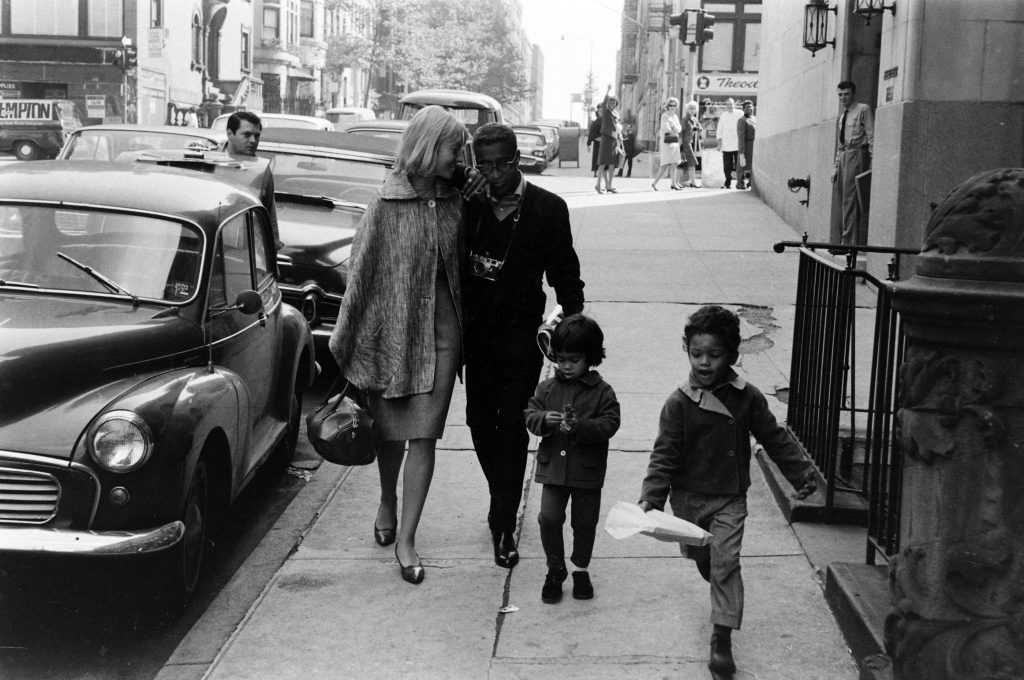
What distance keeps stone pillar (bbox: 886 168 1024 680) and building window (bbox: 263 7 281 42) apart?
3063 inches

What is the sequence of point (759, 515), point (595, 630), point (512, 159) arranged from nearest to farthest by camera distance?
point (595, 630) < point (512, 159) < point (759, 515)

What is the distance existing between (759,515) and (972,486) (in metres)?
2.62

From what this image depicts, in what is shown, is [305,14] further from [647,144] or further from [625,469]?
[625,469]

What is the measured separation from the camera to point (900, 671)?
11.5 feet

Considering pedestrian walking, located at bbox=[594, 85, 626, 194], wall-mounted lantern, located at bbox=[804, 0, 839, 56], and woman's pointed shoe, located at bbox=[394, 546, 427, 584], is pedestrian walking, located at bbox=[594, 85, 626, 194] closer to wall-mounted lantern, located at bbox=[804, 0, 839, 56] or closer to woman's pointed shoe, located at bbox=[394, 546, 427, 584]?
wall-mounted lantern, located at bbox=[804, 0, 839, 56]

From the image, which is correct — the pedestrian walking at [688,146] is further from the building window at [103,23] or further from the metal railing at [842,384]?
the building window at [103,23]

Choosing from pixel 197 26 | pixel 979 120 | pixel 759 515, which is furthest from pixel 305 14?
pixel 759 515

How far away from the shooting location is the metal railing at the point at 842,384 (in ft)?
15.5

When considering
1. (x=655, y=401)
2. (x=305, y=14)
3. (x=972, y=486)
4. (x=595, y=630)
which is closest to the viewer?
(x=972, y=486)

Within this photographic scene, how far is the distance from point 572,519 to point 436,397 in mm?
807

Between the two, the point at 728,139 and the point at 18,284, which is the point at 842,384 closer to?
the point at 18,284

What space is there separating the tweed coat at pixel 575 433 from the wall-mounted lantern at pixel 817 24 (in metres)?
12.0

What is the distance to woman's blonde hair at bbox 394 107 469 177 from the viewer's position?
506cm

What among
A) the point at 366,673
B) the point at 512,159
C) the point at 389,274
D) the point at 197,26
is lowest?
the point at 366,673
